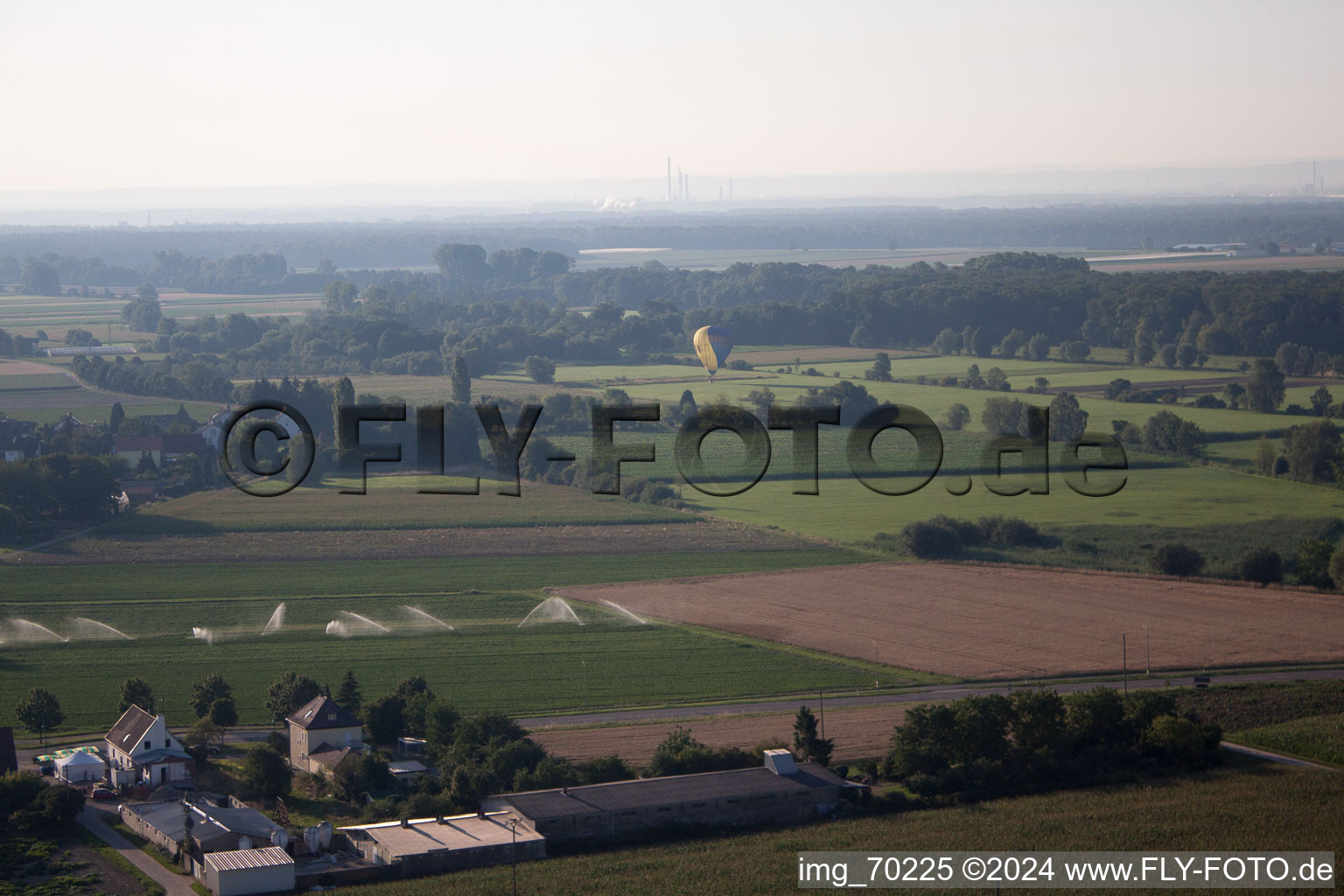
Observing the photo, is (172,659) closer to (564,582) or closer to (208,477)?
(564,582)

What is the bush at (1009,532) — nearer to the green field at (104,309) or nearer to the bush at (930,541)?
the bush at (930,541)

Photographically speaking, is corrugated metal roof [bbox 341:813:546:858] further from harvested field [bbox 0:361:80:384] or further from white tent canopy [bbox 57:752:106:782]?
harvested field [bbox 0:361:80:384]

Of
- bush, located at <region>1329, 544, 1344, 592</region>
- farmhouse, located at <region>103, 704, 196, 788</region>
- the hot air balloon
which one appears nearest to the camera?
farmhouse, located at <region>103, 704, 196, 788</region>

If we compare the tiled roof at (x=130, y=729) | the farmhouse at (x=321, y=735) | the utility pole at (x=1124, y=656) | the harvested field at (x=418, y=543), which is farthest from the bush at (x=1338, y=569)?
the tiled roof at (x=130, y=729)

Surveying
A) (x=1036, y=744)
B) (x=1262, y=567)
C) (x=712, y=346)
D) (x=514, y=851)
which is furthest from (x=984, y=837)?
(x=712, y=346)

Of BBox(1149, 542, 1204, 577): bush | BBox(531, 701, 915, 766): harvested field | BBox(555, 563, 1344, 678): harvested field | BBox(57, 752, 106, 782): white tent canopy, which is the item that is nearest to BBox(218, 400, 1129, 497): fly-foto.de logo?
BBox(1149, 542, 1204, 577): bush

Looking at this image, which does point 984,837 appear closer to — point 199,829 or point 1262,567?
point 199,829

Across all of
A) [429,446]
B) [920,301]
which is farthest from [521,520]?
[920,301]
